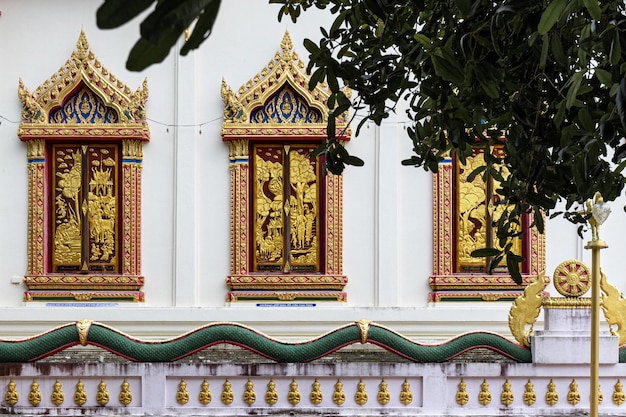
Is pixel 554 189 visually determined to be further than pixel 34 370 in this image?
No

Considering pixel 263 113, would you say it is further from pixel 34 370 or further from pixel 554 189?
pixel 554 189

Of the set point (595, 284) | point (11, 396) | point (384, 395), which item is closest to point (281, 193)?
point (384, 395)

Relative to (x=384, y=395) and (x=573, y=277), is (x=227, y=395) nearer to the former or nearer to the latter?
(x=384, y=395)

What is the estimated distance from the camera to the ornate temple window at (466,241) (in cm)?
916

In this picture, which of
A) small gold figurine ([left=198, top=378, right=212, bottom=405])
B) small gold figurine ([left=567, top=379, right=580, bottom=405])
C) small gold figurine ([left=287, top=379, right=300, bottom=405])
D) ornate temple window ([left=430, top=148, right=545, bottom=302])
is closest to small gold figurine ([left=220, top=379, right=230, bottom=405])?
small gold figurine ([left=198, top=378, right=212, bottom=405])

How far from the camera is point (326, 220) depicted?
9211 mm


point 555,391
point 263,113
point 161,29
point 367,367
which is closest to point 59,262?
point 263,113

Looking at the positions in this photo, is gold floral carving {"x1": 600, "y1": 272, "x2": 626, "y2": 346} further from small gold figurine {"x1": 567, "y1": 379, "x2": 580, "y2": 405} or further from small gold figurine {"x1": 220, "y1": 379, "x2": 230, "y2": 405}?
small gold figurine {"x1": 220, "y1": 379, "x2": 230, "y2": 405}

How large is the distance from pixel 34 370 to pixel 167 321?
9.83ft

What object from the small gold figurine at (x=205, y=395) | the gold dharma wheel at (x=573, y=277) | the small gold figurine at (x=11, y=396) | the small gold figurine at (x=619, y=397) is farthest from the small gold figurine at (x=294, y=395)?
the small gold figurine at (x=619, y=397)

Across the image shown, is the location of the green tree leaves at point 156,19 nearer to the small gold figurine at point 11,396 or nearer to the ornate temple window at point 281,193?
the small gold figurine at point 11,396

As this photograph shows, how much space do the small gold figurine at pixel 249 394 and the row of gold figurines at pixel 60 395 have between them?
901 mm

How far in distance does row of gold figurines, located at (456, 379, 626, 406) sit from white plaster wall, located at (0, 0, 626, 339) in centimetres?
281

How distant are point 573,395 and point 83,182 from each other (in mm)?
5972
